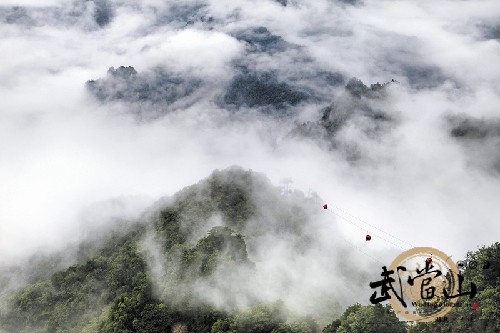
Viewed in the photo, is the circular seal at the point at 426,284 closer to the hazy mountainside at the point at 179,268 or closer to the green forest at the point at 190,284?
the green forest at the point at 190,284

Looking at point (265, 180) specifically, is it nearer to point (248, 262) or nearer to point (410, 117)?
point (248, 262)

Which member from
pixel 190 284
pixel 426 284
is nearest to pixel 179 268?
pixel 190 284

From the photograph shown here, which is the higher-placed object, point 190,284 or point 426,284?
point 426,284

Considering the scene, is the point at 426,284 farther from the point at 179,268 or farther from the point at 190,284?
the point at 179,268

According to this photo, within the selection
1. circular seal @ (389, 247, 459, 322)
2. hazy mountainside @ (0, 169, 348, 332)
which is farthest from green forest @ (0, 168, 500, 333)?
circular seal @ (389, 247, 459, 322)

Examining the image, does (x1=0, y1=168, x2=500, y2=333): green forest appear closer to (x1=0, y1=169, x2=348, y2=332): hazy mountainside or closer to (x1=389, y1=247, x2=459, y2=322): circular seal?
(x1=0, y1=169, x2=348, y2=332): hazy mountainside
